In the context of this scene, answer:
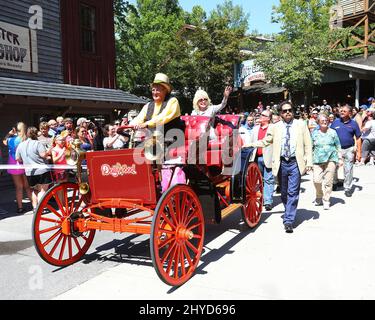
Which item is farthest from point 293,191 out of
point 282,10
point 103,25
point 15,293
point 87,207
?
point 282,10

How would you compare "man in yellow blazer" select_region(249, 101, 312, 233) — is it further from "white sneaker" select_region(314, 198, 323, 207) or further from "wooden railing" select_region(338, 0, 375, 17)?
"wooden railing" select_region(338, 0, 375, 17)

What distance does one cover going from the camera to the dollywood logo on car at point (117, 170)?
4.00 meters

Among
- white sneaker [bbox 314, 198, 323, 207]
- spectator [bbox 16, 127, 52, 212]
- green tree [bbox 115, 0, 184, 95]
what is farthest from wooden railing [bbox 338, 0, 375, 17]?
spectator [bbox 16, 127, 52, 212]

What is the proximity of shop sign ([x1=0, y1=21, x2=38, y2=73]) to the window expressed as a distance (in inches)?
96.9

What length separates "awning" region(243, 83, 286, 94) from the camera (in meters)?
25.8

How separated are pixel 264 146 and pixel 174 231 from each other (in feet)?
8.71

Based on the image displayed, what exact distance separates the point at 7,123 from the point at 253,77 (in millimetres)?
19823

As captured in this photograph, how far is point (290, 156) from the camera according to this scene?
19.0ft

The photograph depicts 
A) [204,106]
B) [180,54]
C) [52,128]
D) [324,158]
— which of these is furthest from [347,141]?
[180,54]

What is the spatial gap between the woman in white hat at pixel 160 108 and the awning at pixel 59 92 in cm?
607

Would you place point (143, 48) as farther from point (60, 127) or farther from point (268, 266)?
point (268, 266)

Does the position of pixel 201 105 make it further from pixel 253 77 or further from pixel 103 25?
pixel 253 77

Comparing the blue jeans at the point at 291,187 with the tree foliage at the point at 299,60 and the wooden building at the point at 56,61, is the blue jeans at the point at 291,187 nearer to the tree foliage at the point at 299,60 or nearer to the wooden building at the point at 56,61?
the wooden building at the point at 56,61

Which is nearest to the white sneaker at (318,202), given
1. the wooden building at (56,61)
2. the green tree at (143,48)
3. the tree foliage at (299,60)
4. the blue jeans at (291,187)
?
the blue jeans at (291,187)
